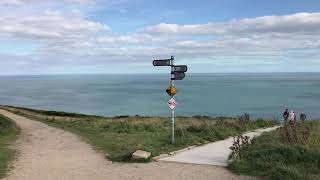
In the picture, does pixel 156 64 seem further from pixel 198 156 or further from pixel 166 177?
pixel 166 177

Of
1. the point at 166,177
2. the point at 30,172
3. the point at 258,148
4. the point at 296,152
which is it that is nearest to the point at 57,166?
the point at 30,172

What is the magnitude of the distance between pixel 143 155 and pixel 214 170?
2225mm

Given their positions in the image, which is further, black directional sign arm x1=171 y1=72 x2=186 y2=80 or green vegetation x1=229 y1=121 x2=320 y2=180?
black directional sign arm x1=171 y1=72 x2=186 y2=80

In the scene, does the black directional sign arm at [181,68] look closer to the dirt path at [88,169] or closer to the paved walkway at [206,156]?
the paved walkway at [206,156]

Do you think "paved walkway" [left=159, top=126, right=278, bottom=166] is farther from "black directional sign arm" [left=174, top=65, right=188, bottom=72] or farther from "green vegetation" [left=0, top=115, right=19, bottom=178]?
"green vegetation" [left=0, top=115, right=19, bottom=178]

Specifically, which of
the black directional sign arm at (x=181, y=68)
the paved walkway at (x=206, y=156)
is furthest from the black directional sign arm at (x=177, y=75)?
the paved walkway at (x=206, y=156)

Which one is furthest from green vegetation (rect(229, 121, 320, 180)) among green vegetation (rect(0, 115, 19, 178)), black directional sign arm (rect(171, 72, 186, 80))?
green vegetation (rect(0, 115, 19, 178))

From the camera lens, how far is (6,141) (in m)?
18.3

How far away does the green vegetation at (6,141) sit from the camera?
11984mm

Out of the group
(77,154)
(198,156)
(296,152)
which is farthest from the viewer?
(77,154)

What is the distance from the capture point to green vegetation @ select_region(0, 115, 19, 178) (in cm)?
1198

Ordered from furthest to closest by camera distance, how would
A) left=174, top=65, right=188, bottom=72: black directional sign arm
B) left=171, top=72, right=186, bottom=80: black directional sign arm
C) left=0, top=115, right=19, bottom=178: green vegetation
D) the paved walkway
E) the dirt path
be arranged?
left=174, top=65, right=188, bottom=72: black directional sign arm < left=171, top=72, right=186, bottom=80: black directional sign arm < the paved walkway < left=0, top=115, right=19, bottom=178: green vegetation < the dirt path

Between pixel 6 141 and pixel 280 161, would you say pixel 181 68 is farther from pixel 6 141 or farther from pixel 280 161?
pixel 6 141

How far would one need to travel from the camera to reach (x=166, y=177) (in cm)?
1023
